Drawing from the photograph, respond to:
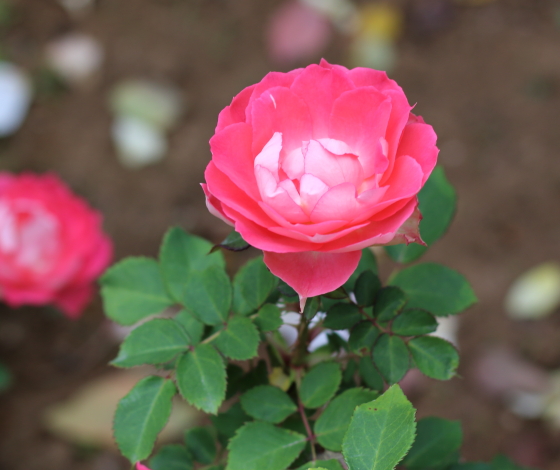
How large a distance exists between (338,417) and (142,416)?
16 cm

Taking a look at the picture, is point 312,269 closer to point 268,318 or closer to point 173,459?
point 268,318

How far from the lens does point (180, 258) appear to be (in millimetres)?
556

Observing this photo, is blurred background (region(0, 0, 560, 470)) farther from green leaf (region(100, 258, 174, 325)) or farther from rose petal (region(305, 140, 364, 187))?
rose petal (region(305, 140, 364, 187))

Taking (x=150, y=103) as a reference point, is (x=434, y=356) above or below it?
above

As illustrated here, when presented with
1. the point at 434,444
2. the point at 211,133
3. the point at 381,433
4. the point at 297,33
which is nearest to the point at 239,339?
the point at 381,433

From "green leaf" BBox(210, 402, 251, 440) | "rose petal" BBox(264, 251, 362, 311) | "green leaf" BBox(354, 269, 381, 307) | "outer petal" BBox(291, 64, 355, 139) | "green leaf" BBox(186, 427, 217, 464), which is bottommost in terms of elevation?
"green leaf" BBox(186, 427, 217, 464)

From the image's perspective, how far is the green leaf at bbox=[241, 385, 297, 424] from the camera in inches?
18.4

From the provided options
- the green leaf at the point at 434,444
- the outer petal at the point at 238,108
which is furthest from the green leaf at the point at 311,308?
the green leaf at the point at 434,444

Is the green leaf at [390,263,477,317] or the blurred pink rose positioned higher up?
the green leaf at [390,263,477,317]

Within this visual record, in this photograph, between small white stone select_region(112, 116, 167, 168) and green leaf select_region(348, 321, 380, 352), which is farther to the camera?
small white stone select_region(112, 116, 167, 168)

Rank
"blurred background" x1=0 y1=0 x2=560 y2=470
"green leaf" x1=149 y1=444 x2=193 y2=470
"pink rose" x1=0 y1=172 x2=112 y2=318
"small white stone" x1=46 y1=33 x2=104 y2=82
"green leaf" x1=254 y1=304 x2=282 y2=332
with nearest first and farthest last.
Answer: "green leaf" x1=254 y1=304 x2=282 y2=332 → "green leaf" x1=149 y1=444 x2=193 y2=470 → "pink rose" x1=0 y1=172 x2=112 y2=318 → "blurred background" x1=0 y1=0 x2=560 y2=470 → "small white stone" x1=46 y1=33 x2=104 y2=82

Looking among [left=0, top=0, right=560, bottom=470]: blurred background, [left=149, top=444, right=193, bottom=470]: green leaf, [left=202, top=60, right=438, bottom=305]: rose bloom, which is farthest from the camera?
[left=0, top=0, right=560, bottom=470]: blurred background

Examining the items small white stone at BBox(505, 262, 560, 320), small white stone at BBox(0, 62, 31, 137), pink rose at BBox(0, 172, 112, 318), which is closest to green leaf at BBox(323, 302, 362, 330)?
pink rose at BBox(0, 172, 112, 318)

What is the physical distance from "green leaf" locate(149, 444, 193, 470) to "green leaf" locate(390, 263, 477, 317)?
26 centimetres
